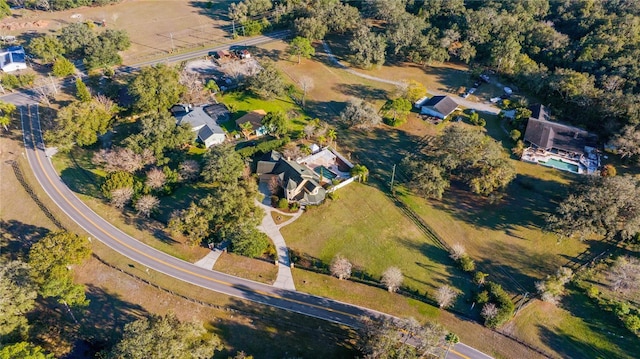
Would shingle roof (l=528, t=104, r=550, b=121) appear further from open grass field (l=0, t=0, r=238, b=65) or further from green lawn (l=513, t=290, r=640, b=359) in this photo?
open grass field (l=0, t=0, r=238, b=65)

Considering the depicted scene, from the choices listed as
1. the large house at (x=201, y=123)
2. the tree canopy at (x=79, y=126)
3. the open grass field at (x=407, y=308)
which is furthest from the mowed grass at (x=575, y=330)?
the tree canopy at (x=79, y=126)

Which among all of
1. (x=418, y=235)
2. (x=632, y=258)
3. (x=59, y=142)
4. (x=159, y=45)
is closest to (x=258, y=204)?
(x=418, y=235)

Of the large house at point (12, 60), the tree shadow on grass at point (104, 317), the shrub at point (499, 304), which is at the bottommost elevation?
the tree shadow on grass at point (104, 317)

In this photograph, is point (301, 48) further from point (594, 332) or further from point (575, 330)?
point (594, 332)

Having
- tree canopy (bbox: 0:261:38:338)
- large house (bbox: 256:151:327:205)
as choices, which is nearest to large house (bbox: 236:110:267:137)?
large house (bbox: 256:151:327:205)

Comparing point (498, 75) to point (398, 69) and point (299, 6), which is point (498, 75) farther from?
point (299, 6)

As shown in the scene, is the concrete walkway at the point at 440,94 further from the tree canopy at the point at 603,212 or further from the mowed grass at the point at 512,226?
the tree canopy at the point at 603,212
